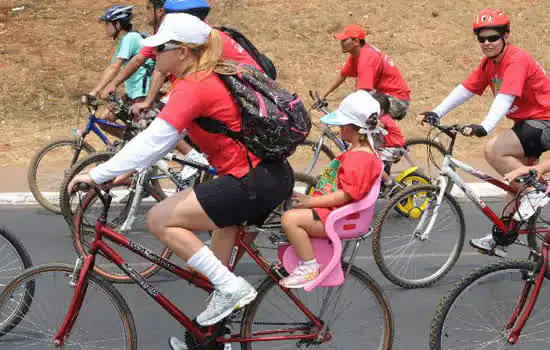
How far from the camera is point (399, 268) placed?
6.82 meters

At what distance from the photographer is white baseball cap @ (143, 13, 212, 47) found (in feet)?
14.2

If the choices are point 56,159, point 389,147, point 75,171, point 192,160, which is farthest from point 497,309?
point 56,159

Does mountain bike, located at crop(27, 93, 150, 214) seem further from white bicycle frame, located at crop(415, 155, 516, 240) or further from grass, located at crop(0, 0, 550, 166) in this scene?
white bicycle frame, located at crop(415, 155, 516, 240)

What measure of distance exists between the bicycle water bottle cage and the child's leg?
40 millimetres

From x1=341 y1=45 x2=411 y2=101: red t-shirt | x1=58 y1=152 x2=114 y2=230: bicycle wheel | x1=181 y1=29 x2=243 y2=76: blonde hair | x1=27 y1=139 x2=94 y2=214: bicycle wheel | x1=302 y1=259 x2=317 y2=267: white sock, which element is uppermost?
x1=181 y1=29 x2=243 y2=76: blonde hair

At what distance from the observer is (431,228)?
21.4 ft

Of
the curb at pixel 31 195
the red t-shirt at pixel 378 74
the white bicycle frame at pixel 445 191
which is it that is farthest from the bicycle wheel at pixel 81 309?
the red t-shirt at pixel 378 74

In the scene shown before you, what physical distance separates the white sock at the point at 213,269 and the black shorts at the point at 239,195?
0.18 meters

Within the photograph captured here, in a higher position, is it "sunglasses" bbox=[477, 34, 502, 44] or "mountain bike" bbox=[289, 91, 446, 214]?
"sunglasses" bbox=[477, 34, 502, 44]

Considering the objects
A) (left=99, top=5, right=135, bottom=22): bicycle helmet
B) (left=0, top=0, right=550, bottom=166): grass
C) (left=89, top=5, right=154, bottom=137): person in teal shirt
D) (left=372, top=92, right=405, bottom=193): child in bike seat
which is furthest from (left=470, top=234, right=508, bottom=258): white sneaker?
(left=0, top=0, right=550, bottom=166): grass

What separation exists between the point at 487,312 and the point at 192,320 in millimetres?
1593

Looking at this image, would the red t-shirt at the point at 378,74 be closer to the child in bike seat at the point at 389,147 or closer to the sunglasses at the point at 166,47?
the child in bike seat at the point at 389,147

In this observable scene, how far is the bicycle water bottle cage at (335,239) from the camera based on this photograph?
15.1ft

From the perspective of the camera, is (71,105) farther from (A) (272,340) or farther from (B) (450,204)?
(A) (272,340)
